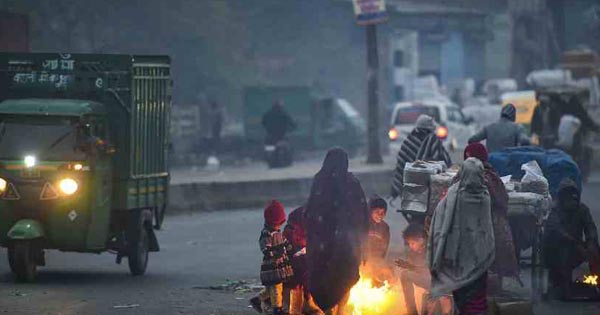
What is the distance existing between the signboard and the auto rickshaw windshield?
14.2 m

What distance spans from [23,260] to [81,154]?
125 cm

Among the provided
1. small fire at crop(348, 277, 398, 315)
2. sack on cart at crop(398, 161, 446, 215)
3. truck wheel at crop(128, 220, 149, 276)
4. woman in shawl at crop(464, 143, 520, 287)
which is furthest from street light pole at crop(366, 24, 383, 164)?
small fire at crop(348, 277, 398, 315)

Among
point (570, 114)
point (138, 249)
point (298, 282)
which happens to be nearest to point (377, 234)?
point (298, 282)

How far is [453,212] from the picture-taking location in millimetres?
10711

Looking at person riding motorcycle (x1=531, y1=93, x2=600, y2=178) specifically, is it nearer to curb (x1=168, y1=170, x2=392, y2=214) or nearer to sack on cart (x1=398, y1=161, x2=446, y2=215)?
curb (x1=168, y1=170, x2=392, y2=214)

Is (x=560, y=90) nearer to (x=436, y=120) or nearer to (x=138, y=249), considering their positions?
(x=436, y=120)

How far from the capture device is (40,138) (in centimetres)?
Result: 1459

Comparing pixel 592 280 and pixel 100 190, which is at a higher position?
pixel 100 190

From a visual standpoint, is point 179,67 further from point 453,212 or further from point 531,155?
point 453,212

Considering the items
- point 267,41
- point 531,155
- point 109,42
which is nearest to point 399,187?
point 531,155

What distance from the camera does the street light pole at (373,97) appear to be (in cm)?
2922

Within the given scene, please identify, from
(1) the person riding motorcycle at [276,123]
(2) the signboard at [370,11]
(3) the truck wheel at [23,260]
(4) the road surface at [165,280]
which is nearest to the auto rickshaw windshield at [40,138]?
(3) the truck wheel at [23,260]

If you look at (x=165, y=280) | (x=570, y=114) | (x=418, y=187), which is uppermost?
(x=570, y=114)

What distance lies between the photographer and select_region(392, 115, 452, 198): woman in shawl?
1606 centimetres
